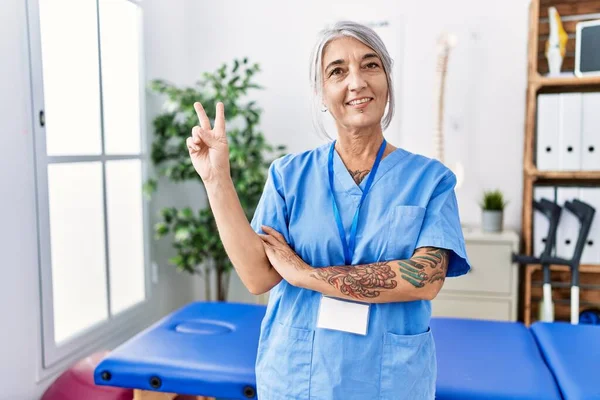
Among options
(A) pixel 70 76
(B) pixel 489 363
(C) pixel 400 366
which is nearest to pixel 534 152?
(B) pixel 489 363

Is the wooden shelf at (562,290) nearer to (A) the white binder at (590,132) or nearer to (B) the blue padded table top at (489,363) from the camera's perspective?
(A) the white binder at (590,132)

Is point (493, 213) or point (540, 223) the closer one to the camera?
point (540, 223)

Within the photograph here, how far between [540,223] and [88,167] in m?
2.22

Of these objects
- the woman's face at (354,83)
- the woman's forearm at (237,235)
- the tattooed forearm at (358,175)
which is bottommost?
the woman's forearm at (237,235)

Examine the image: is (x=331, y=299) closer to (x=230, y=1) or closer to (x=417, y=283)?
(x=417, y=283)

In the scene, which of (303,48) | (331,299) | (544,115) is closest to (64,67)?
(303,48)

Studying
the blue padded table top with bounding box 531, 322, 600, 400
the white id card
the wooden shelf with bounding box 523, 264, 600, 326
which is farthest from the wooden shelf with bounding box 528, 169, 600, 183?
the white id card

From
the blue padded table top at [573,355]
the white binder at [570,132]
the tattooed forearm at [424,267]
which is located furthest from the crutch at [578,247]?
the tattooed forearm at [424,267]

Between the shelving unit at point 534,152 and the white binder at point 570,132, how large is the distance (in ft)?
0.18

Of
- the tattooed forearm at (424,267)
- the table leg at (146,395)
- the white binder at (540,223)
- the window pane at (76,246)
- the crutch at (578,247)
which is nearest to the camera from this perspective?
the tattooed forearm at (424,267)

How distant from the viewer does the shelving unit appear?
2.58 meters

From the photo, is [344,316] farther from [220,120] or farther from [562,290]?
[562,290]

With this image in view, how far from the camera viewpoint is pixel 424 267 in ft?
3.36

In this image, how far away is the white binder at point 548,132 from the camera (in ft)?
8.37
